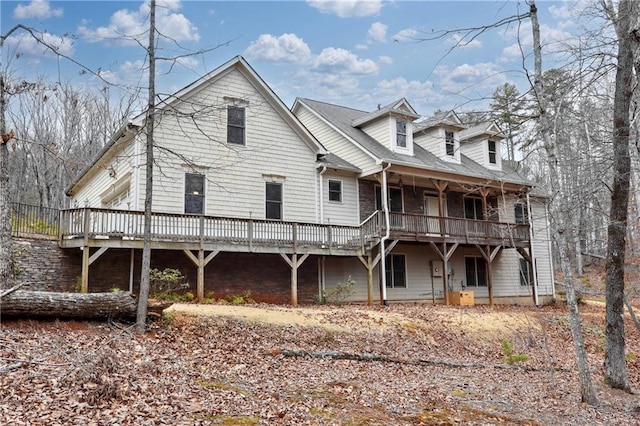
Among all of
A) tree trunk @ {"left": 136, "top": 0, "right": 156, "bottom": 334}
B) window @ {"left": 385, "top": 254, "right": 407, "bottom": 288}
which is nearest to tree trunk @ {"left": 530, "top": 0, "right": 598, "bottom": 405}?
tree trunk @ {"left": 136, "top": 0, "right": 156, "bottom": 334}

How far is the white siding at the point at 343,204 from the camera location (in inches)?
758

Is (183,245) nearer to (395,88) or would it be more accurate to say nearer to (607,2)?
(395,88)

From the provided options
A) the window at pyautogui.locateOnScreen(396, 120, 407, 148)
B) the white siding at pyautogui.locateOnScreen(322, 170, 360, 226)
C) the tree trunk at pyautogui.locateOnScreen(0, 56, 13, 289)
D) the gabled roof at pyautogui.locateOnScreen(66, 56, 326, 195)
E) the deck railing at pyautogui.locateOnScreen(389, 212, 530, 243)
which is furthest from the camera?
the window at pyautogui.locateOnScreen(396, 120, 407, 148)

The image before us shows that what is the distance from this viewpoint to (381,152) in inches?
798

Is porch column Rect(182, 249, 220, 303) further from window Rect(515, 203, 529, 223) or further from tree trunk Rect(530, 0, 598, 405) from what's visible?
window Rect(515, 203, 529, 223)

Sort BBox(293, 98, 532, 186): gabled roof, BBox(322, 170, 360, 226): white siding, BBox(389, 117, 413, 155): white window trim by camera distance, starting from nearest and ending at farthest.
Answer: BBox(322, 170, 360, 226): white siding → BBox(293, 98, 532, 186): gabled roof → BBox(389, 117, 413, 155): white window trim

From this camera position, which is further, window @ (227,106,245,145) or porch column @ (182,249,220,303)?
window @ (227,106,245,145)

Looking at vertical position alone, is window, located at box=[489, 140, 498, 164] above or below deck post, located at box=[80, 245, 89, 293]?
above

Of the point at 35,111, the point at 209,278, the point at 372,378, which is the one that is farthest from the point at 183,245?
the point at 35,111

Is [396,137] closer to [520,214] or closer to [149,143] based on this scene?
[520,214]

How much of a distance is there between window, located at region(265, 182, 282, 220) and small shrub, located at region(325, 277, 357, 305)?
11.1 feet

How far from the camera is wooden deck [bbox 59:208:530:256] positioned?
13664mm

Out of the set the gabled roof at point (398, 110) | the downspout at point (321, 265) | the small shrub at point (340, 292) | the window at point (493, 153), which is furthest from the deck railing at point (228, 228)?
the window at point (493, 153)

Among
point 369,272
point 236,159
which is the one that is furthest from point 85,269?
point 369,272
